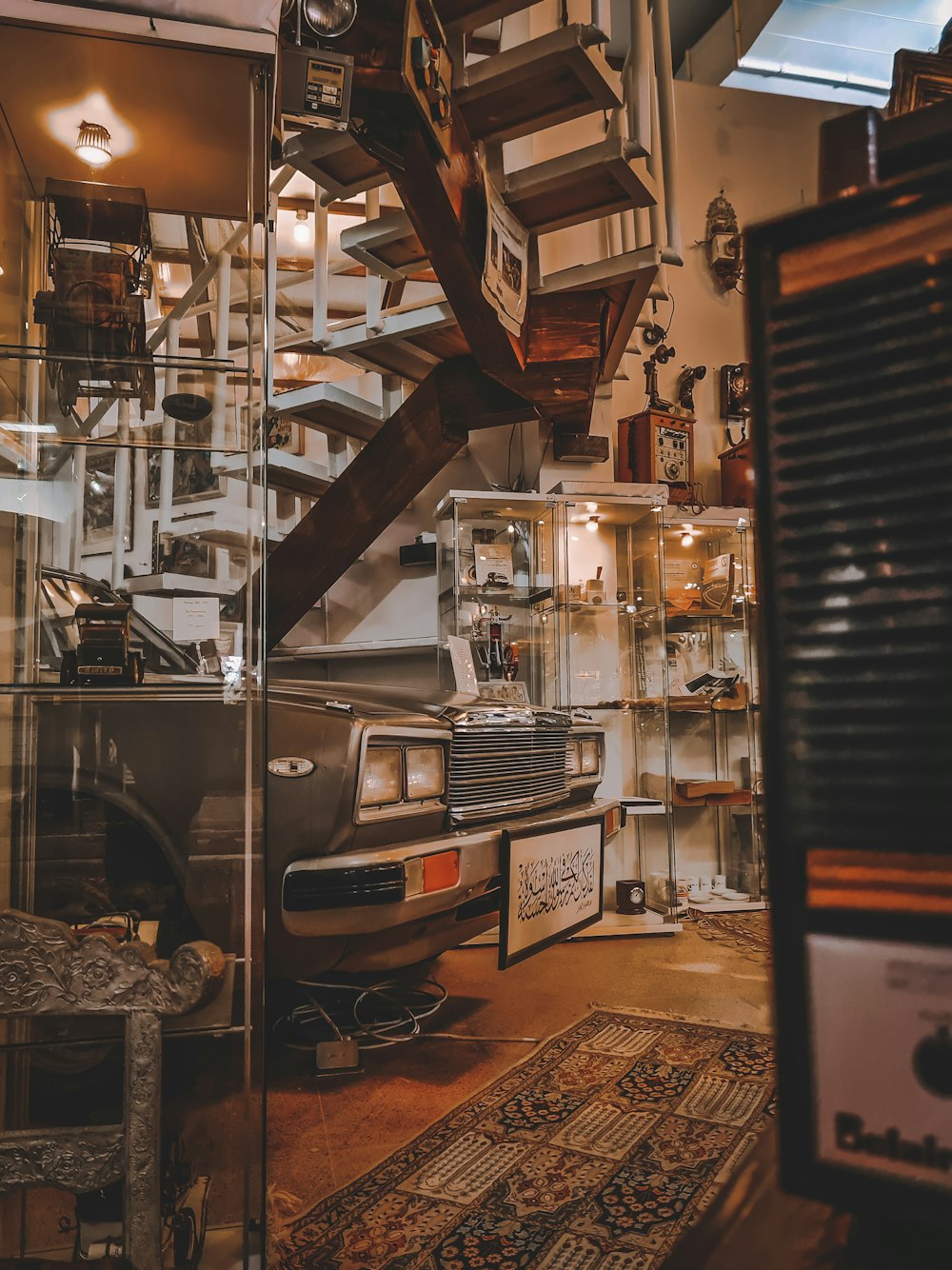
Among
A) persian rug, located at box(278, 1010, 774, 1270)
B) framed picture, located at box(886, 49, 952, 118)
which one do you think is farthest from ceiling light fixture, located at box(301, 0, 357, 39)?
persian rug, located at box(278, 1010, 774, 1270)

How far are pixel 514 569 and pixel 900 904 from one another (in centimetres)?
452

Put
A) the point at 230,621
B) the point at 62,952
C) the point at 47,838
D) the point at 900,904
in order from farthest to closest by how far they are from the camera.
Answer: the point at 47,838, the point at 230,621, the point at 62,952, the point at 900,904

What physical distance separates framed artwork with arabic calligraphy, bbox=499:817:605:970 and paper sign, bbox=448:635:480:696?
3.08 feet

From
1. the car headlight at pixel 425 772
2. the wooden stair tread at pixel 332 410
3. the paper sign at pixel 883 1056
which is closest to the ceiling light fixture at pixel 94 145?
the car headlight at pixel 425 772

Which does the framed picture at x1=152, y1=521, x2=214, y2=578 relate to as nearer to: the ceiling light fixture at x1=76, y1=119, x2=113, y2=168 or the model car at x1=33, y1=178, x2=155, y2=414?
the model car at x1=33, y1=178, x2=155, y2=414

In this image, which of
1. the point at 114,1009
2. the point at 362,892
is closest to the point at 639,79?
the point at 362,892

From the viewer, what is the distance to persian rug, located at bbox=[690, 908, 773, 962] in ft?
12.7

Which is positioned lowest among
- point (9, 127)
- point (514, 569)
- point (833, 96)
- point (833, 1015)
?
point (833, 1015)

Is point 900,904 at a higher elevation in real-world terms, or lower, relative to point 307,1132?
higher

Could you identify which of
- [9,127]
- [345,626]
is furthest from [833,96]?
[9,127]

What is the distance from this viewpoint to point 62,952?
1028mm

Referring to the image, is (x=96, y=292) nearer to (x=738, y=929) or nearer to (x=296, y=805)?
(x=296, y=805)

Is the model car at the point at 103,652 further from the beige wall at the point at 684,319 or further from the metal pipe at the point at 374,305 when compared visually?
the beige wall at the point at 684,319

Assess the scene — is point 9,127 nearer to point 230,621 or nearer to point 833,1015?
point 230,621
